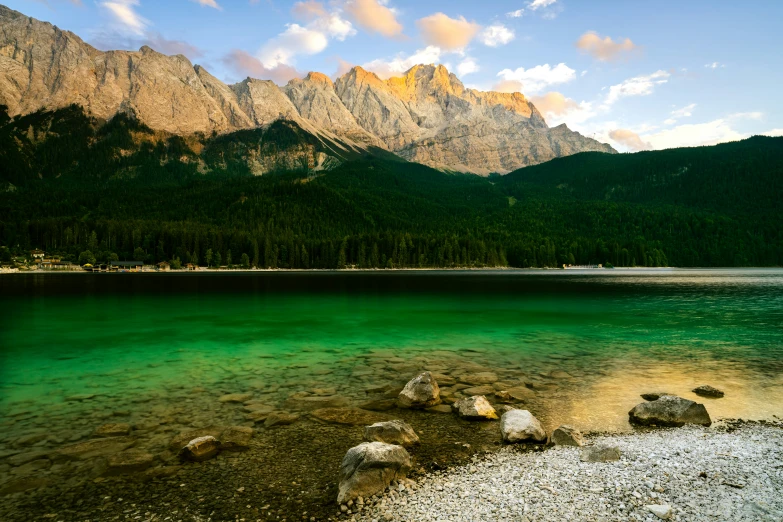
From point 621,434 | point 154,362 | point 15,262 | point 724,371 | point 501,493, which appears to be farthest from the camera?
point 15,262

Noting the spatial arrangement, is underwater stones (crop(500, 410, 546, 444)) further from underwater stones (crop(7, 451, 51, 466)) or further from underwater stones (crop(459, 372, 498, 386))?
underwater stones (crop(7, 451, 51, 466))

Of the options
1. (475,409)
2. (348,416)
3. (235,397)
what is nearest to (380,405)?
(348,416)

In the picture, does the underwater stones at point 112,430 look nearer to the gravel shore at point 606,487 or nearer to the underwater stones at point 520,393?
the gravel shore at point 606,487

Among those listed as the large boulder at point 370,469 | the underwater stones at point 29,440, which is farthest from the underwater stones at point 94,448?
the large boulder at point 370,469

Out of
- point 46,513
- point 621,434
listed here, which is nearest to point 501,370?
point 621,434

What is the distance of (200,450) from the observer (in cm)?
1284

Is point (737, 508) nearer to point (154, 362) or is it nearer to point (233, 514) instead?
point (233, 514)

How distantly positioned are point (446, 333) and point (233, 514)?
32225mm

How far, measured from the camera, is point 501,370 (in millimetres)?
25031

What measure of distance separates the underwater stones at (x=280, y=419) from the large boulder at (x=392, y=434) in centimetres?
371

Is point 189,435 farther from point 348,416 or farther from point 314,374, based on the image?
point 314,374

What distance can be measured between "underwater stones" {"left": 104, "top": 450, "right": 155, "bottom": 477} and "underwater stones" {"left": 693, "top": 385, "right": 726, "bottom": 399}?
23.6 m

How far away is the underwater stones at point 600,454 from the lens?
39.5 ft

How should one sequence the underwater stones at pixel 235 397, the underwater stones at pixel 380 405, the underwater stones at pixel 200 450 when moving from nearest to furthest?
1. the underwater stones at pixel 200 450
2. the underwater stones at pixel 380 405
3. the underwater stones at pixel 235 397
